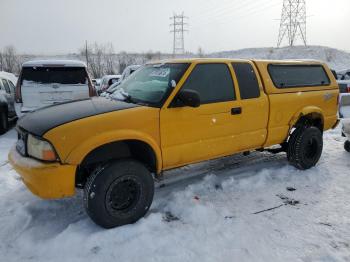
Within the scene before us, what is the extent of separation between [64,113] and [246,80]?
2453 mm

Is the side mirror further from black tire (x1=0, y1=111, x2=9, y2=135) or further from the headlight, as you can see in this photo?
black tire (x1=0, y1=111, x2=9, y2=135)

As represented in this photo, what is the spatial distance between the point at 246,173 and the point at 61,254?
3086mm

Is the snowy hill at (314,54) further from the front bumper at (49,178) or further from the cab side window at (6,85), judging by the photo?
the front bumper at (49,178)

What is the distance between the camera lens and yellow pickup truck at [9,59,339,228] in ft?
11.5

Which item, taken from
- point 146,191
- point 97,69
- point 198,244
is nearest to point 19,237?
point 146,191

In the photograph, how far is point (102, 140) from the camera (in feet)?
11.7

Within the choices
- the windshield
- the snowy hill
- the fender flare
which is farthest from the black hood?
the snowy hill

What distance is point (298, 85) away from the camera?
566 centimetres

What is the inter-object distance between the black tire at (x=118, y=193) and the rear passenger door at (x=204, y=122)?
398 millimetres

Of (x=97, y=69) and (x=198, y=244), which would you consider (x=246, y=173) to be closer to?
(x=198, y=244)

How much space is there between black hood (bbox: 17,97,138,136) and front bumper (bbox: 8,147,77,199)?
1.09 ft

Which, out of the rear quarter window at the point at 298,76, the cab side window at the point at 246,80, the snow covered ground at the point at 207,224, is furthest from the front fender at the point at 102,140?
the rear quarter window at the point at 298,76

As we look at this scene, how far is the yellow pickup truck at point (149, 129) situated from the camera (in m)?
3.50

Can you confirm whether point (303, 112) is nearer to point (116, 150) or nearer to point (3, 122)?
point (116, 150)
